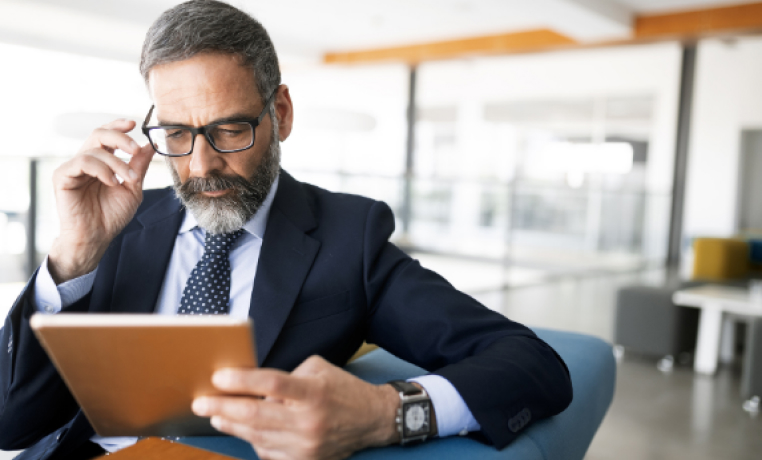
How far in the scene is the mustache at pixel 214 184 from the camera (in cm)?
123

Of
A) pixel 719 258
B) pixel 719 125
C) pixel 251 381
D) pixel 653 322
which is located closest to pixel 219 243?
pixel 251 381

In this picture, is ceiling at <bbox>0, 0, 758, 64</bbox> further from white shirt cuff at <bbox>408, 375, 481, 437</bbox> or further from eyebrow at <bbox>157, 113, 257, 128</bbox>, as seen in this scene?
white shirt cuff at <bbox>408, 375, 481, 437</bbox>

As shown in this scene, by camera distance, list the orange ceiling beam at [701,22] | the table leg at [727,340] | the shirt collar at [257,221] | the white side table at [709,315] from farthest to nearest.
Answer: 1. the orange ceiling beam at [701,22]
2. the table leg at [727,340]
3. the white side table at [709,315]
4. the shirt collar at [257,221]

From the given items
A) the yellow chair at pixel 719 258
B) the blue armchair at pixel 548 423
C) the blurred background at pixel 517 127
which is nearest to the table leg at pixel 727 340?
the blurred background at pixel 517 127

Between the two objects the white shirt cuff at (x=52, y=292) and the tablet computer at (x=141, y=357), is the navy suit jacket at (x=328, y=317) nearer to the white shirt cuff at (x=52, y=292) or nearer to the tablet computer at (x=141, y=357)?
the white shirt cuff at (x=52, y=292)

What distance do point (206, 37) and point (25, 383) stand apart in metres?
0.72

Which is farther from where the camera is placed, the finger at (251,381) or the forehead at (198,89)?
the forehead at (198,89)

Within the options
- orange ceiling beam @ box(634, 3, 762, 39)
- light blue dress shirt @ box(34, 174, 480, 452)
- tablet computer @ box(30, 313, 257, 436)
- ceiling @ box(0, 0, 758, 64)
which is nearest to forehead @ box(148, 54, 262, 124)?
light blue dress shirt @ box(34, 174, 480, 452)

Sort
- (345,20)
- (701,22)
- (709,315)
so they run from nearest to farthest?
(709,315) → (701,22) → (345,20)

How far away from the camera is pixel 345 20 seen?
9078 mm

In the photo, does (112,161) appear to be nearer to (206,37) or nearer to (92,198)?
(92,198)

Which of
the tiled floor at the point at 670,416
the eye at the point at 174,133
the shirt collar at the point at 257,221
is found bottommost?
the tiled floor at the point at 670,416

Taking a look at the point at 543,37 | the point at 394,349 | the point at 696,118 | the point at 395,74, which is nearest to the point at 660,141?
the point at 696,118

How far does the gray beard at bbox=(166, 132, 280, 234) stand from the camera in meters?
1.24
